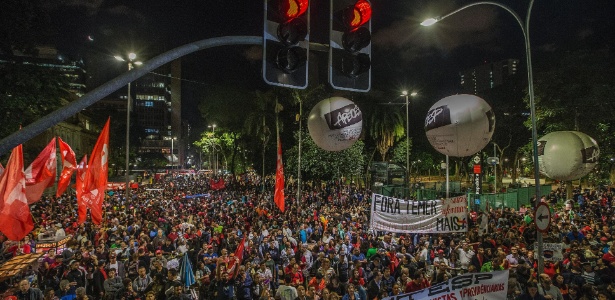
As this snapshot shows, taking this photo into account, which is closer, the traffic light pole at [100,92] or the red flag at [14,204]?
the traffic light pole at [100,92]

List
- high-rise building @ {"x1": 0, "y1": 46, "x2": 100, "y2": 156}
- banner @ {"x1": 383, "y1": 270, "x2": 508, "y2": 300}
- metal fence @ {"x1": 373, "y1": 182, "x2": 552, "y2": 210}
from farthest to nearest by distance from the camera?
high-rise building @ {"x1": 0, "y1": 46, "x2": 100, "y2": 156} < metal fence @ {"x1": 373, "y1": 182, "x2": 552, "y2": 210} < banner @ {"x1": 383, "y1": 270, "x2": 508, "y2": 300}

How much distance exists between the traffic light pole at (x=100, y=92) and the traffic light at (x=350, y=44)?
895mm

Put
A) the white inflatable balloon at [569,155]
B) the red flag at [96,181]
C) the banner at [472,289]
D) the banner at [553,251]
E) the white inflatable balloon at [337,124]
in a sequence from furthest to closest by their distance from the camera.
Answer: the red flag at [96,181], the white inflatable balloon at [569,155], the banner at [553,251], the white inflatable balloon at [337,124], the banner at [472,289]

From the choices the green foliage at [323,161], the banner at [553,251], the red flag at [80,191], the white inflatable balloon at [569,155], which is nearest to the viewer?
the banner at [553,251]

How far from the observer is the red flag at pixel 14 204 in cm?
886

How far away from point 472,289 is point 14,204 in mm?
9731

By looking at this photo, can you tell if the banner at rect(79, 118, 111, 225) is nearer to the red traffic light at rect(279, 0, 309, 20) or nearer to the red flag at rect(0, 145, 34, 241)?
the red flag at rect(0, 145, 34, 241)

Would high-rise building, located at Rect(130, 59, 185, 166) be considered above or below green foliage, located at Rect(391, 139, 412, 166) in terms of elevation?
above

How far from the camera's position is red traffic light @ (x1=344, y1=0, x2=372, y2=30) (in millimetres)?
4551

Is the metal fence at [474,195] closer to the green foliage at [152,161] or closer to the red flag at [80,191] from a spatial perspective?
the red flag at [80,191]

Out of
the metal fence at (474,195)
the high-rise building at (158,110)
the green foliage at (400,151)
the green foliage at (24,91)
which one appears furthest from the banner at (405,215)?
the high-rise building at (158,110)

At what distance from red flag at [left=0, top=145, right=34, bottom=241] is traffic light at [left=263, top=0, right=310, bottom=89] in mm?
7693

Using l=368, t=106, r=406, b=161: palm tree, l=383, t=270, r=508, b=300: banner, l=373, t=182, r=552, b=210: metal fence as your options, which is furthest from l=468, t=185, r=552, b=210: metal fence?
l=383, t=270, r=508, b=300: banner

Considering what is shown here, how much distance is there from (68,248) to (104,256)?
1658 millimetres
